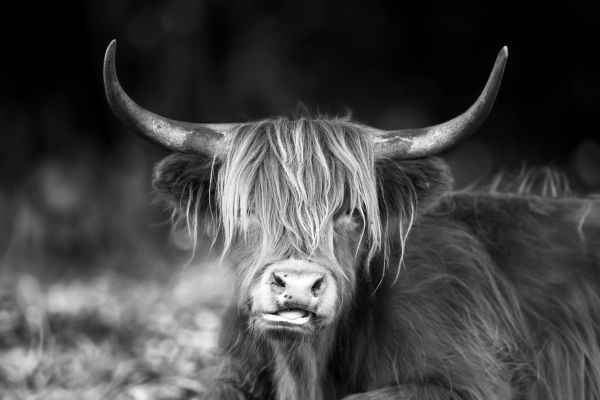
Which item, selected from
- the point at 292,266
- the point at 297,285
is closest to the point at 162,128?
the point at 292,266

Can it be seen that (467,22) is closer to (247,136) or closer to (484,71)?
(484,71)

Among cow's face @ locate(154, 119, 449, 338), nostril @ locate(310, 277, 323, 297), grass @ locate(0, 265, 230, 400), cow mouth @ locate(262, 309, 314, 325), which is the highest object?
cow's face @ locate(154, 119, 449, 338)

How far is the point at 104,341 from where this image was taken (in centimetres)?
553

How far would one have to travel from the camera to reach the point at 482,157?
1103cm

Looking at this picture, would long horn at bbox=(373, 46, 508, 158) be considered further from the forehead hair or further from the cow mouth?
the cow mouth

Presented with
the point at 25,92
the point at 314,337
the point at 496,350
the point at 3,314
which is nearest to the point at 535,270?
the point at 496,350

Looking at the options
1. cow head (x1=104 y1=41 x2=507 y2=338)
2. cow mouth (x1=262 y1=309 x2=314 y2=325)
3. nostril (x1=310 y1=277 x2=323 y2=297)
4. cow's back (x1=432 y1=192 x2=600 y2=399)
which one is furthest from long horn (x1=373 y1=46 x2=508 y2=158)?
cow mouth (x1=262 y1=309 x2=314 y2=325)

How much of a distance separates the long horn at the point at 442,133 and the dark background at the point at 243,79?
18.3 feet

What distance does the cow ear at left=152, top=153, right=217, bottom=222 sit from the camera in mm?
4109

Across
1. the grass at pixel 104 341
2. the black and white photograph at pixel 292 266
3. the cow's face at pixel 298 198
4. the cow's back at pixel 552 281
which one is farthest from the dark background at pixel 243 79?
the cow's face at pixel 298 198

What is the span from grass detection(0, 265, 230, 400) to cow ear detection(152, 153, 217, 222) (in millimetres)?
354

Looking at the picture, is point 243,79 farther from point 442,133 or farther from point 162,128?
point 442,133

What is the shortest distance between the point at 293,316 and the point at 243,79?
7.14 meters

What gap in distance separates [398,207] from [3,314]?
107 inches
